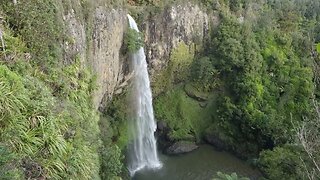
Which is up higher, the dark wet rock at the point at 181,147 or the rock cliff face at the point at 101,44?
the rock cliff face at the point at 101,44

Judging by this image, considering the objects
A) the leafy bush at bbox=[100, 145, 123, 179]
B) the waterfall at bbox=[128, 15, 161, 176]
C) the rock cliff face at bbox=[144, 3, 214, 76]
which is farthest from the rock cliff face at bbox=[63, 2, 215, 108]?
the leafy bush at bbox=[100, 145, 123, 179]

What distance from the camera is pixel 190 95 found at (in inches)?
869

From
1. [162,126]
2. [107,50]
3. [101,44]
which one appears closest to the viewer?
[101,44]

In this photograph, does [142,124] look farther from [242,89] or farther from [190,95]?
[242,89]

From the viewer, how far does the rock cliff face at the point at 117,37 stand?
36.1 ft

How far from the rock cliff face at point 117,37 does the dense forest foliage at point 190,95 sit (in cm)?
52

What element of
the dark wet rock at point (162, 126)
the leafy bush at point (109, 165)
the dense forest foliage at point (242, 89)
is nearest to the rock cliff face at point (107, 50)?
the leafy bush at point (109, 165)

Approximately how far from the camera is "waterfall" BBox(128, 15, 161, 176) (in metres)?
18.0

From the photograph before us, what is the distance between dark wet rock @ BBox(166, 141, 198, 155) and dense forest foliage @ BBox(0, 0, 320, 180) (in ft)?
1.20

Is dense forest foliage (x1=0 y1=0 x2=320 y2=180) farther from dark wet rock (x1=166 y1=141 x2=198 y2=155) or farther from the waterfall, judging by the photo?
the waterfall

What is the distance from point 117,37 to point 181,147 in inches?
307

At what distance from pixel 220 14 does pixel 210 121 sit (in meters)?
6.76

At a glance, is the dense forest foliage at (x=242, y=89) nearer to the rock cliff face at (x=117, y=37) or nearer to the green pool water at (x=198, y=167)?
the green pool water at (x=198, y=167)

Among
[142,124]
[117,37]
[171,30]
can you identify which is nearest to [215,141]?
[142,124]
